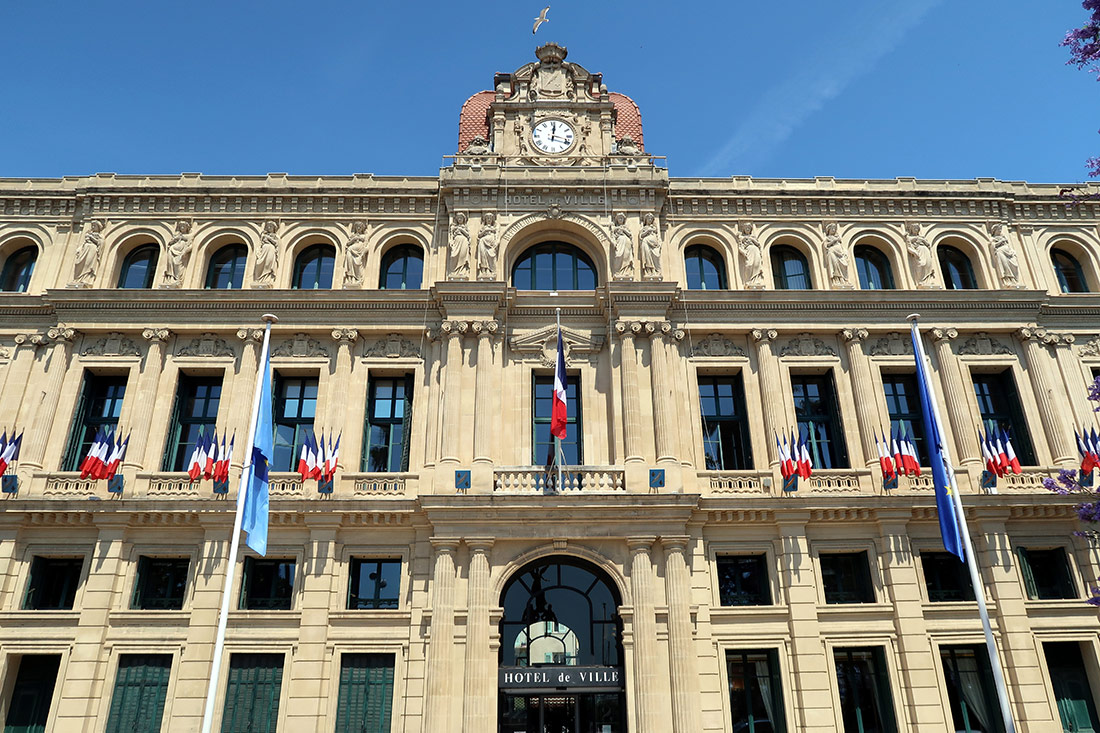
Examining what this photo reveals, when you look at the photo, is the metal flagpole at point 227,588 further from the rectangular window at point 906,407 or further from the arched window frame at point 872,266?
the arched window frame at point 872,266

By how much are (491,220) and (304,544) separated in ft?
45.7

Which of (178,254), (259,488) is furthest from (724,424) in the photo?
(178,254)

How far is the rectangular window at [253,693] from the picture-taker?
22.9 metres

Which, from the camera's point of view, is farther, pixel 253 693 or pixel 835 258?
pixel 835 258

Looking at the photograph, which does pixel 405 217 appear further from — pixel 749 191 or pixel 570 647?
pixel 570 647

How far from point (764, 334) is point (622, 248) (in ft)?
20.9

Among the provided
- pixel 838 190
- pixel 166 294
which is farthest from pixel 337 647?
pixel 838 190

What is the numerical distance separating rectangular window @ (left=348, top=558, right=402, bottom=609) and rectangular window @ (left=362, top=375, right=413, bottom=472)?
11.0 ft

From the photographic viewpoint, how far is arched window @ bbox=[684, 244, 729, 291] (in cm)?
3056

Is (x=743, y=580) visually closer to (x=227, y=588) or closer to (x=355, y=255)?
(x=227, y=588)

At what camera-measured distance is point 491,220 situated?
97.4 ft

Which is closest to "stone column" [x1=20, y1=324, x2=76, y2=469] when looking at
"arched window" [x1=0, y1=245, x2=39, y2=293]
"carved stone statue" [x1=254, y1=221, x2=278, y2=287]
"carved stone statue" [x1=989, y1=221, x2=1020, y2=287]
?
"arched window" [x1=0, y1=245, x2=39, y2=293]

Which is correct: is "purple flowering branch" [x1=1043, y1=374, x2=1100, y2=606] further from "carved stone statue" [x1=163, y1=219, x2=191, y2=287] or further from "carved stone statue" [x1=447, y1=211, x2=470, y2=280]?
"carved stone statue" [x1=163, y1=219, x2=191, y2=287]

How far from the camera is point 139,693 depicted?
76.1 feet
